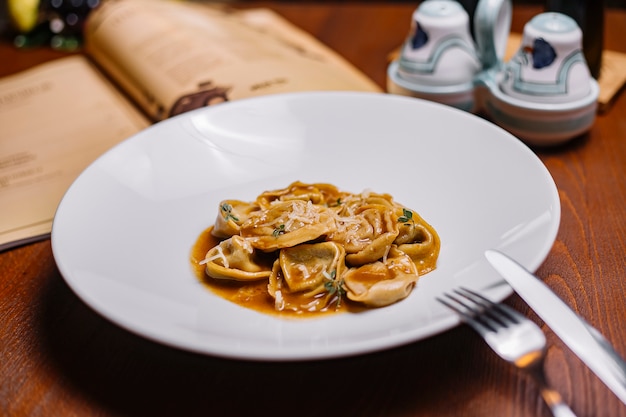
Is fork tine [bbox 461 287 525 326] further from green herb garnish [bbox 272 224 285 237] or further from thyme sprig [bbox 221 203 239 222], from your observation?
thyme sprig [bbox 221 203 239 222]

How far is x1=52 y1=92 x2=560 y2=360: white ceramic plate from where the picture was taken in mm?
936

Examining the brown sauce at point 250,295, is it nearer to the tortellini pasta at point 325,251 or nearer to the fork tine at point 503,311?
the tortellini pasta at point 325,251

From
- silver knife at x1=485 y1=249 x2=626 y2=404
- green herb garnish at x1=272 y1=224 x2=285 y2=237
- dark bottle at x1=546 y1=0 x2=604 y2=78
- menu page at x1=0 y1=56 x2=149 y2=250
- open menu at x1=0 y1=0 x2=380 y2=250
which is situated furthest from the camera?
dark bottle at x1=546 y1=0 x2=604 y2=78

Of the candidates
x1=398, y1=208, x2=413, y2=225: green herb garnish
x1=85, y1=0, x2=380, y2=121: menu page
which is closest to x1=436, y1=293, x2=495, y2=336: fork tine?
x1=398, y1=208, x2=413, y2=225: green herb garnish

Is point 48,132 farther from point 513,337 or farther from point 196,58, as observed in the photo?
point 513,337

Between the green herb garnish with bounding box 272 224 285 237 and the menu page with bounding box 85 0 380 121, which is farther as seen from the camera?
the menu page with bounding box 85 0 380 121

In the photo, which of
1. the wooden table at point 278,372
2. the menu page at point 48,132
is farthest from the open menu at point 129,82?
the wooden table at point 278,372

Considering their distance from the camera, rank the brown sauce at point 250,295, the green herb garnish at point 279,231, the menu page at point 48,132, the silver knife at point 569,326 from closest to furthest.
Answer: the silver knife at point 569,326, the brown sauce at point 250,295, the green herb garnish at point 279,231, the menu page at point 48,132

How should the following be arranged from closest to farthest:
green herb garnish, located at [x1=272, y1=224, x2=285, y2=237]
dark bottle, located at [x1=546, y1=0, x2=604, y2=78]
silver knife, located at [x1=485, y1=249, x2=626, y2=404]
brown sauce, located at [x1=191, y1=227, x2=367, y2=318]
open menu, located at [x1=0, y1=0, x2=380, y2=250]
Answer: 1. silver knife, located at [x1=485, y1=249, x2=626, y2=404]
2. brown sauce, located at [x1=191, y1=227, x2=367, y2=318]
3. green herb garnish, located at [x1=272, y1=224, x2=285, y2=237]
4. open menu, located at [x1=0, y1=0, x2=380, y2=250]
5. dark bottle, located at [x1=546, y1=0, x2=604, y2=78]

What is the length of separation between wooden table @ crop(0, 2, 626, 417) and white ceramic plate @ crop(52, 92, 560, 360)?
8cm

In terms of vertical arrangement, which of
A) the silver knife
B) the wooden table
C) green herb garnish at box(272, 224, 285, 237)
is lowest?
the wooden table

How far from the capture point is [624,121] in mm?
1787

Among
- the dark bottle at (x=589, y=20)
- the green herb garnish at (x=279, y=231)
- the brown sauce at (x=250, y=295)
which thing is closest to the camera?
the brown sauce at (x=250, y=295)

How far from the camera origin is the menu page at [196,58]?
6.16 feet
